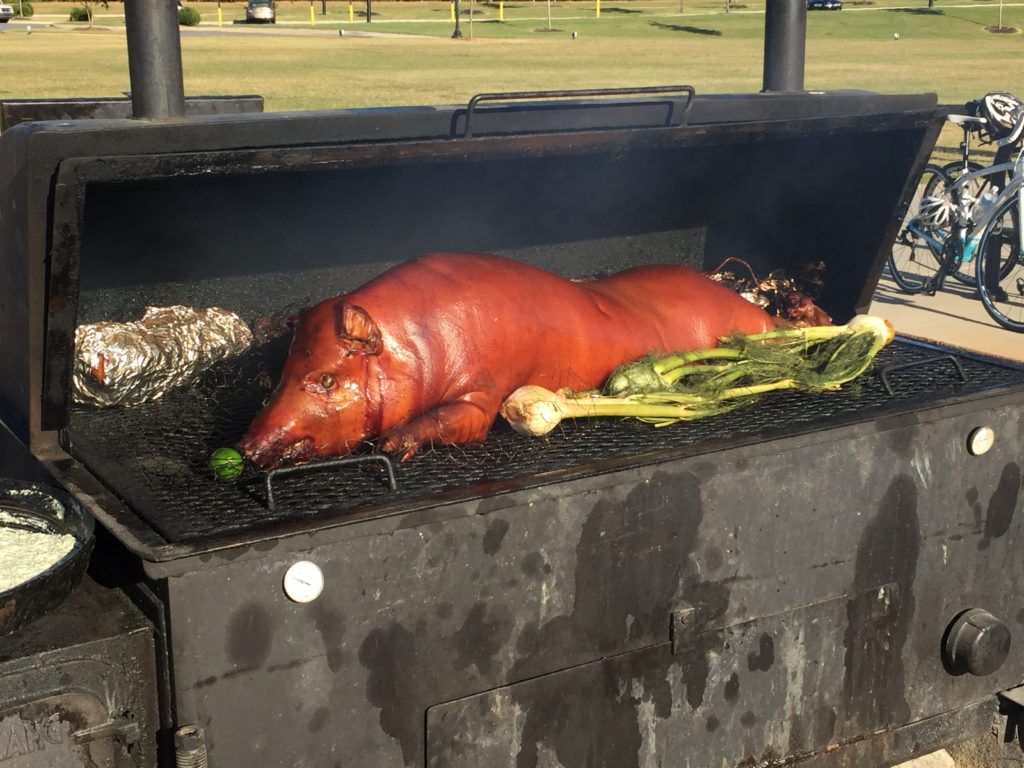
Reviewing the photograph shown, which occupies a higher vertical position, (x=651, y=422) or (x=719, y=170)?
(x=719, y=170)

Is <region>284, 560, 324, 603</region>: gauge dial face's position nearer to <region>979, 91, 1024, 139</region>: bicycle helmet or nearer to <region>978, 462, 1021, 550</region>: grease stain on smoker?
<region>978, 462, 1021, 550</region>: grease stain on smoker

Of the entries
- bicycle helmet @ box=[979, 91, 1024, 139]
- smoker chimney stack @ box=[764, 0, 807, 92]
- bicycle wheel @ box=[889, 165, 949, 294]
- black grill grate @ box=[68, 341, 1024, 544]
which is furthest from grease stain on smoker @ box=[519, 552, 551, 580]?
bicycle helmet @ box=[979, 91, 1024, 139]

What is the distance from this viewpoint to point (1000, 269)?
9055 mm

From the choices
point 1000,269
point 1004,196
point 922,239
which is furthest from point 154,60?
point 922,239

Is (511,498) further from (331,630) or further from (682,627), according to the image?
(682,627)

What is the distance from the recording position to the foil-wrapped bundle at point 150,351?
3033 millimetres

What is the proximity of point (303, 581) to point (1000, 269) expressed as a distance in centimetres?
819

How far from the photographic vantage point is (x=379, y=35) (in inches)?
2040

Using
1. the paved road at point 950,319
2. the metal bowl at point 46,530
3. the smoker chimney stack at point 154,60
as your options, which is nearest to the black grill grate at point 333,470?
the metal bowl at point 46,530

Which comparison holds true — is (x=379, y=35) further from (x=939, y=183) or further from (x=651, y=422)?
(x=651, y=422)

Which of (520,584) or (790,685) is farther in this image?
(790,685)

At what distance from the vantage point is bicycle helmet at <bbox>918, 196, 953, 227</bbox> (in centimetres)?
927

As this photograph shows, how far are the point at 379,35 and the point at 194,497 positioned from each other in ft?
171

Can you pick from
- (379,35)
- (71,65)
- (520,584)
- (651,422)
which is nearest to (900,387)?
(651,422)
